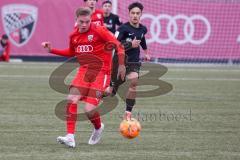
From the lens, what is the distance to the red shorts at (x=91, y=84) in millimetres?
8633

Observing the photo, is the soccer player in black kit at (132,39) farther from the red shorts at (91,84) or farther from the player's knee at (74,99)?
the player's knee at (74,99)

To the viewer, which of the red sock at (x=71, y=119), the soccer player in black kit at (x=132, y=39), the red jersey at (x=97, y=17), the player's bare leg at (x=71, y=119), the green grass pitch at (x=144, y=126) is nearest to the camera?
the green grass pitch at (x=144, y=126)

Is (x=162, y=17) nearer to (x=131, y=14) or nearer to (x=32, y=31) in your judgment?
(x=32, y=31)

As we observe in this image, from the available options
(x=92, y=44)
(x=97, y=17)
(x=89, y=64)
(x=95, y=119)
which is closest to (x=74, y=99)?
(x=95, y=119)

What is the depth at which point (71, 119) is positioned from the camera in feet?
27.3

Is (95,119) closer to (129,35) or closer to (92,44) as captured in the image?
(92,44)

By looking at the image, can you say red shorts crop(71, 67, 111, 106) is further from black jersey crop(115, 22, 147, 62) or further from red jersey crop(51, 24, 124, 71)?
black jersey crop(115, 22, 147, 62)

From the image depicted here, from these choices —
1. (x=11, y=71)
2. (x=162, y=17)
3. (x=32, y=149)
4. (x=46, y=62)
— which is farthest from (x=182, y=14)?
(x=32, y=149)

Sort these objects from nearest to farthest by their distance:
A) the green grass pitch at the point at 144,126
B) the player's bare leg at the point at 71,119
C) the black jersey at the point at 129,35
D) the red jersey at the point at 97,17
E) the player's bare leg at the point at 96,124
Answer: the green grass pitch at the point at 144,126 → the player's bare leg at the point at 71,119 → the player's bare leg at the point at 96,124 → the black jersey at the point at 129,35 → the red jersey at the point at 97,17

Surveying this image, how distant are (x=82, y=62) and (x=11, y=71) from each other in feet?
36.7

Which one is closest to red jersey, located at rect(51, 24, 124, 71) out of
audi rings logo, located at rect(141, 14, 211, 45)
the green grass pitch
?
the green grass pitch

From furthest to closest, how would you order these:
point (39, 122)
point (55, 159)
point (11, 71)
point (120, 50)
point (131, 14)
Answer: point (11, 71) < point (131, 14) < point (39, 122) < point (120, 50) < point (55, 159)

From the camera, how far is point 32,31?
24266 mm

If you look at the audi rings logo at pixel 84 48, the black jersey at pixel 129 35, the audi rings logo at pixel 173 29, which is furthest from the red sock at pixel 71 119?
the audi rings logo at pixel 173 29
